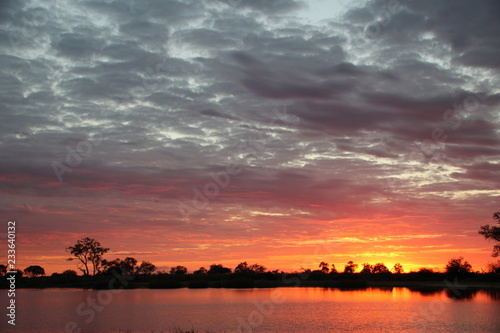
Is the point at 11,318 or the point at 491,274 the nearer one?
the point at 11,318

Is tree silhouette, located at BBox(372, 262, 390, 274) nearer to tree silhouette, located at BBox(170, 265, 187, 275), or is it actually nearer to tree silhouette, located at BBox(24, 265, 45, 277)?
tree silhouette, located at BBox(170, 265, 187, 275)

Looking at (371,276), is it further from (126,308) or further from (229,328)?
(229,328)

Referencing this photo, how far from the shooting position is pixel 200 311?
47.4 m

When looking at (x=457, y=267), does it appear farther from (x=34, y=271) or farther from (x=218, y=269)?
(x=34, y=271)

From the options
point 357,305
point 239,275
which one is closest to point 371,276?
point 239,275

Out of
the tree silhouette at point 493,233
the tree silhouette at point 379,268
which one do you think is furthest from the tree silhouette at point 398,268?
the tree silhouette at point 493,233

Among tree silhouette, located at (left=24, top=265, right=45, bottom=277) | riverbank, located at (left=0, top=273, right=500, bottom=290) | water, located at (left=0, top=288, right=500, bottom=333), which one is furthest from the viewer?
tree silhouette, located at (left=24, top=265, right=45, bottom=277)

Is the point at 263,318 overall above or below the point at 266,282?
above

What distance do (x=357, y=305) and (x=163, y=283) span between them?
2059 inches

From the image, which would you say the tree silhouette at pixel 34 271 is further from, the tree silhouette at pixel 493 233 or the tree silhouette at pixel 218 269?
the tree silhouette at pixel 493 233

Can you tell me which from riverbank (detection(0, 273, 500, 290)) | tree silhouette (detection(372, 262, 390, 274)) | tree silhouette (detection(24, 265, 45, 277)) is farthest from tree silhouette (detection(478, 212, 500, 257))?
tree silhouette (detection(24, 265, 45, 277))

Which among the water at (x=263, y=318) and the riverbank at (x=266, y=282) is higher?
the water at (x=263, y=318)

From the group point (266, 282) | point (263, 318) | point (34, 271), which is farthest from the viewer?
point (34, 271)

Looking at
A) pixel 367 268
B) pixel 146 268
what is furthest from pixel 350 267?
pixel 146 268
